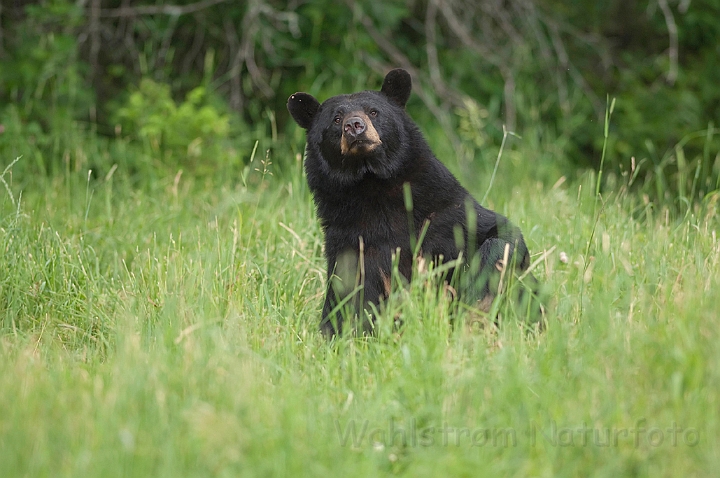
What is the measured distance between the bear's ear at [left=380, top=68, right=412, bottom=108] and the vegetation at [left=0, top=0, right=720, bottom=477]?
746mm

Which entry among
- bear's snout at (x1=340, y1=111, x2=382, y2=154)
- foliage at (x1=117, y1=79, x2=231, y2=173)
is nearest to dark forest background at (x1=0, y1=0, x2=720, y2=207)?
foliage at (x1=117, y1=79, x2=231, y2=173)

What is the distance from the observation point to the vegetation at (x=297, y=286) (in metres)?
2.37

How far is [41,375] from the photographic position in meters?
2.80

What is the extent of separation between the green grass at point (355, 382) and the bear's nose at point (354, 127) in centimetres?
79

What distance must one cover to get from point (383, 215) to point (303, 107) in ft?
2.95

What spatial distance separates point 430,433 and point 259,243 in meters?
2.34

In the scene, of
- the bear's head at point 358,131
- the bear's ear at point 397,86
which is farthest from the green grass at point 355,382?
the bear's ear at point 397,86

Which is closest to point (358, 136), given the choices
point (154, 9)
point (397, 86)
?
point (397, 86)

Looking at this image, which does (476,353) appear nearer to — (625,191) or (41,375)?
(41,375)

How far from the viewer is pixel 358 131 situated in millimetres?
3777

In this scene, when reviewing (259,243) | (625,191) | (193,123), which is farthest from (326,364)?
(193,123)

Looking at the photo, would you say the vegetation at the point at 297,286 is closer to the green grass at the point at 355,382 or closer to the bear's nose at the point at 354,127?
the green grass at the point at 355,382

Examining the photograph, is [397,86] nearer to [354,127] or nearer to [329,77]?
[354,127]

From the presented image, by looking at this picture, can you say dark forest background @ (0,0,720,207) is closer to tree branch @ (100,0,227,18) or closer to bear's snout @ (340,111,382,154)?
tree branch @ (100,0,227,18)
